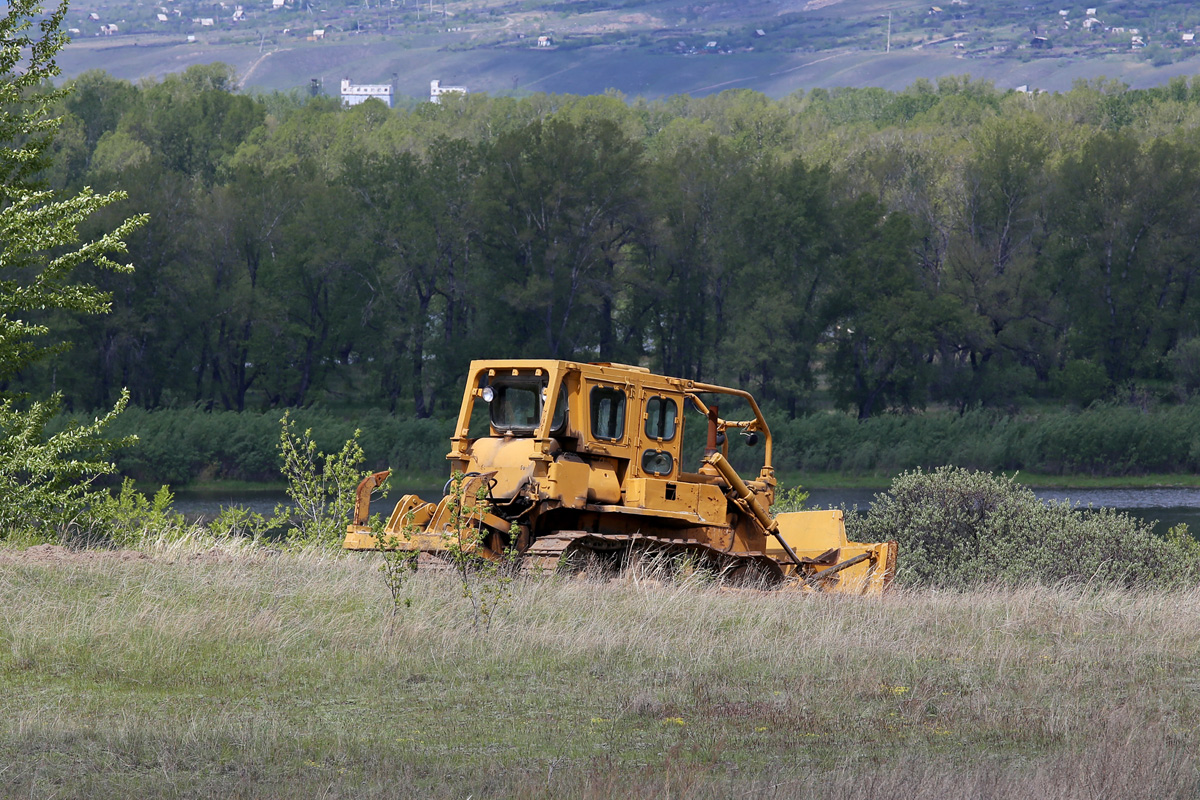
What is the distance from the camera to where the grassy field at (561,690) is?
671 cm

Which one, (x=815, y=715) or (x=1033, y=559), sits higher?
(x=815, y=715)

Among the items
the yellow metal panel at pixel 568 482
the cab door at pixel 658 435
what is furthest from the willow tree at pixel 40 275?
the cab door at pixel 658 435

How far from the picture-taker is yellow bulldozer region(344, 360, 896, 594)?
46.4 ft

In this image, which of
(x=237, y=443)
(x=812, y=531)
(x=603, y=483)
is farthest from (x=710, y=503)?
(x=237, y=443)

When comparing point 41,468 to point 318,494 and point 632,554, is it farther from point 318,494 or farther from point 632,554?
point 632,554

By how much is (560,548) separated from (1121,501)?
40.6 meters

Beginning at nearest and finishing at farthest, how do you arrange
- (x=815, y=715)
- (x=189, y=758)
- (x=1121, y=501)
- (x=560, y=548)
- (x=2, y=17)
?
(x=189, y=758)
(x=815, y=715)
(x=560, y=548)
(x=2, y=17)
(x=1121, y=501)

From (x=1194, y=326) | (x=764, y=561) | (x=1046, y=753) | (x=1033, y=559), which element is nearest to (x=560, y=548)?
(x=764, y=561)

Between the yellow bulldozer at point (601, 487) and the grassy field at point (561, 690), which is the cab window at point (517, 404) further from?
the grassy field at point (561, 690)

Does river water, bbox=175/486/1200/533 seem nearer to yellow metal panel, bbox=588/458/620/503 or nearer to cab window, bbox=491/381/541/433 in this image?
cab window, bbox=491/381/541/433

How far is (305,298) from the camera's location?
6619 centimetres

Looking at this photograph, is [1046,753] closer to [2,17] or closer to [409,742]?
[409,742]

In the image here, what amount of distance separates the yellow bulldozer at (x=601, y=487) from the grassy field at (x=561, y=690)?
1758 mm

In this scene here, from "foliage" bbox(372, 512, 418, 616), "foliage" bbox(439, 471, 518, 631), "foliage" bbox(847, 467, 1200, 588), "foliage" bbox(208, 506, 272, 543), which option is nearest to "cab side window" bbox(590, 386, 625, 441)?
"foliage" bbox(439, 471, 518, 631)
